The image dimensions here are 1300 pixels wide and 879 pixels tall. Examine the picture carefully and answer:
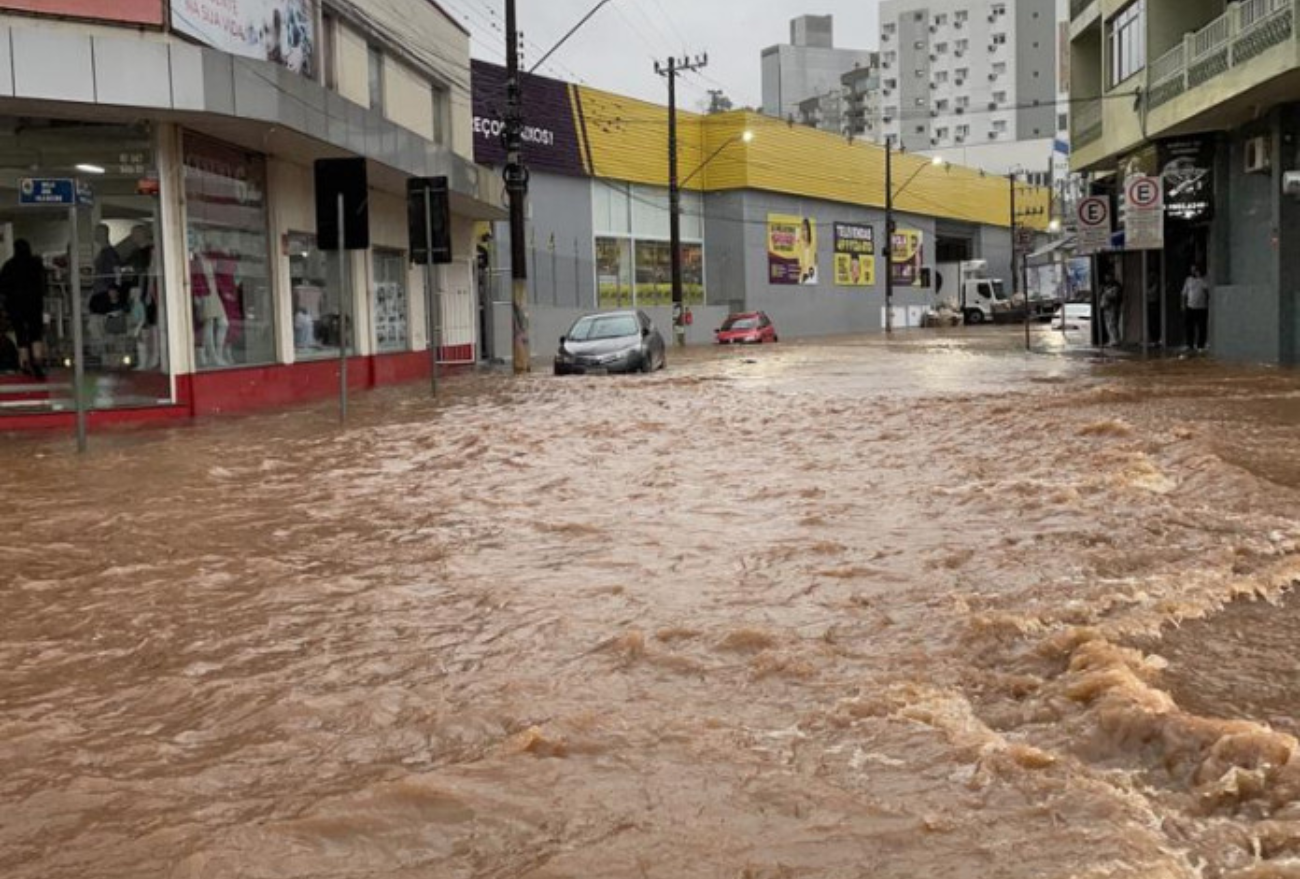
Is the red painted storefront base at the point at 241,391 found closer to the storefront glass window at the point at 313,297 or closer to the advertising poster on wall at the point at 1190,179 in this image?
the storefront glass window at the point at 313,297

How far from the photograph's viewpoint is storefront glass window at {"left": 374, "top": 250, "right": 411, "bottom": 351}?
2311 centimetres

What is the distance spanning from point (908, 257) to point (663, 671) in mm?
58417

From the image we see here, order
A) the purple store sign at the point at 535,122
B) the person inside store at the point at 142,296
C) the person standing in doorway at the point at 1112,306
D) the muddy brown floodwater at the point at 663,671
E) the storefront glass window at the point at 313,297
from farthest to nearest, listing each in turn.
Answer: the purple store sign at the point at 535,122
the person standing in doorway at the point at 1112,306
the storefront glass window at the point at 313,297
the person inside store at the point at 142,296
the muddy brown floodwater at the point at 663,671

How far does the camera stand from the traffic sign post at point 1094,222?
948 inches

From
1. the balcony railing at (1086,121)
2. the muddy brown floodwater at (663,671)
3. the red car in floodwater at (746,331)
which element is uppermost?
the balcony railing at (1086,121)

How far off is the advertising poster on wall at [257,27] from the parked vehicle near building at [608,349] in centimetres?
658

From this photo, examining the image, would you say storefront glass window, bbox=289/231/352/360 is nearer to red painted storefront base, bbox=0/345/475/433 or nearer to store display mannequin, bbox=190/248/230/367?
red painted storefront base, bbox=0/345/475/433

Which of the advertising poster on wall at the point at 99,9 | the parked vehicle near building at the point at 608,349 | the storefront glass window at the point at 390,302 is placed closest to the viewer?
the advertising poster on wall at the point at 99,9

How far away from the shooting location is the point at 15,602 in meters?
6.01

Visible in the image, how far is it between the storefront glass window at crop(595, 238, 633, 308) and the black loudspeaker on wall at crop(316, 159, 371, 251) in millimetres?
24978

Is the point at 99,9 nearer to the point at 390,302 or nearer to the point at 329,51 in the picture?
the point at 329,51

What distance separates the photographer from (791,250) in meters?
49.7

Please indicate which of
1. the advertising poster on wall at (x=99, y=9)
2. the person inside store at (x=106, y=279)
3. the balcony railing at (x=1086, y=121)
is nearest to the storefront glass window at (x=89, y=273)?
the person inside store at (x=106, y=279)

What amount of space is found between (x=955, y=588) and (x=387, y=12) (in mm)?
20948
